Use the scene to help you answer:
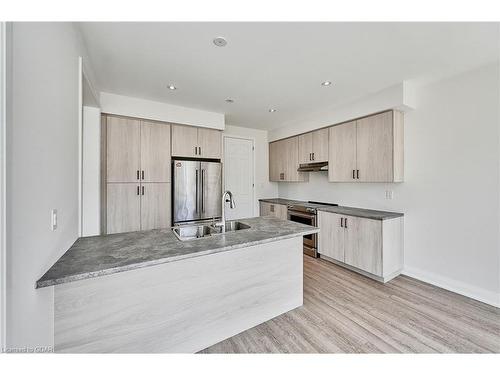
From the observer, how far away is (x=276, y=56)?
6.82ft

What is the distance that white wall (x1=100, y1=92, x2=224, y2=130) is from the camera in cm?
297

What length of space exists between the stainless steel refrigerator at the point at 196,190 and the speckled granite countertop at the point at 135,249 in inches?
57.6

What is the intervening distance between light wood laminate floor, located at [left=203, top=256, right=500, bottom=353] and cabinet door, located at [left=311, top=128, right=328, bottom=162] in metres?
2.12

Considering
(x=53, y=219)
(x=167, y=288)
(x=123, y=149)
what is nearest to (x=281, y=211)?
(x=123, y=149)

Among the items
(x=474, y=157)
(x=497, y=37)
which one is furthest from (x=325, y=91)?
(x=474, y=157)

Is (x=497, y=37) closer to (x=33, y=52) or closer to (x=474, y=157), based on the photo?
(x=474, y=157)

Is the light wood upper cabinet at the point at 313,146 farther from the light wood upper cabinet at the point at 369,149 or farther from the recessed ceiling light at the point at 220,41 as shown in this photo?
the recessed ceiling light at the point at 220,41

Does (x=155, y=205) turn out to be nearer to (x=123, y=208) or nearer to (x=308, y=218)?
(x=123, y=208)

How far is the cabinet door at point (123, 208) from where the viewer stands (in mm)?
3020

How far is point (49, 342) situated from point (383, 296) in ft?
9.66

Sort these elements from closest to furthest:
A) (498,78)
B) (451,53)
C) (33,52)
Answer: (33,52) < (451,53) < (498,78)

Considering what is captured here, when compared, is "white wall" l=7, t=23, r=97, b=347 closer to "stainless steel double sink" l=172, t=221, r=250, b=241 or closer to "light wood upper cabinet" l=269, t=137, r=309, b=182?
"stainless steel double sink" l=172, t=221, r=250, b=241

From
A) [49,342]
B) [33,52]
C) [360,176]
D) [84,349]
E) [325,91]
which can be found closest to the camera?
[33,52]

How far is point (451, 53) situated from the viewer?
2.07m
